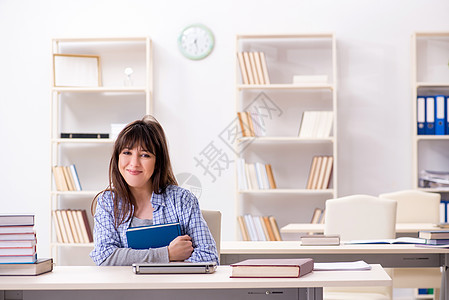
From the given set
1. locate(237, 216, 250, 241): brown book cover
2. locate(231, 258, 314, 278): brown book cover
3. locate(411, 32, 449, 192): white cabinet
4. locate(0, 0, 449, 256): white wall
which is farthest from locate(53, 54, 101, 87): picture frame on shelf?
locate(231, 258, 314, 278): brown book cover

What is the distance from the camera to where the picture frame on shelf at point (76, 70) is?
5.36 m

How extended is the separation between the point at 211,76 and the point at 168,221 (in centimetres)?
321

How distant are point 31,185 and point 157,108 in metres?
1.24

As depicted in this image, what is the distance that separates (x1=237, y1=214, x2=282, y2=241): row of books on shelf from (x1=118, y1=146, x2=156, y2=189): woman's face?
289 cm

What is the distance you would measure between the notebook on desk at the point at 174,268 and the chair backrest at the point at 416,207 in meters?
2.81

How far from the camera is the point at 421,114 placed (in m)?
5.16

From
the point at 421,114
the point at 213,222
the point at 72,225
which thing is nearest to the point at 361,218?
the point at 213,222

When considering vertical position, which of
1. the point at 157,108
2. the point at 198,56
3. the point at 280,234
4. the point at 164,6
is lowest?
the point at 280,234

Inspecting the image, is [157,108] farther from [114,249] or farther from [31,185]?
[114,249]

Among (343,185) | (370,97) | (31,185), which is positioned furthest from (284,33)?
(31,185)

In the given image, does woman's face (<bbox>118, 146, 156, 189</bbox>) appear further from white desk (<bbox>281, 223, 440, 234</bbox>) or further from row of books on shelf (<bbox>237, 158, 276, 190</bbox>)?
row of books on shelf (<bbox>237, 158, 276, 190</bbox>)

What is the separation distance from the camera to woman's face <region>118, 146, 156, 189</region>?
7.90 feet

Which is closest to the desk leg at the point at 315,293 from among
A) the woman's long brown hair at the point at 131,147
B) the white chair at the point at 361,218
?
the woman's long brown hair at the point at 131,147

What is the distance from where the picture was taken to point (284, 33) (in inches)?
206
